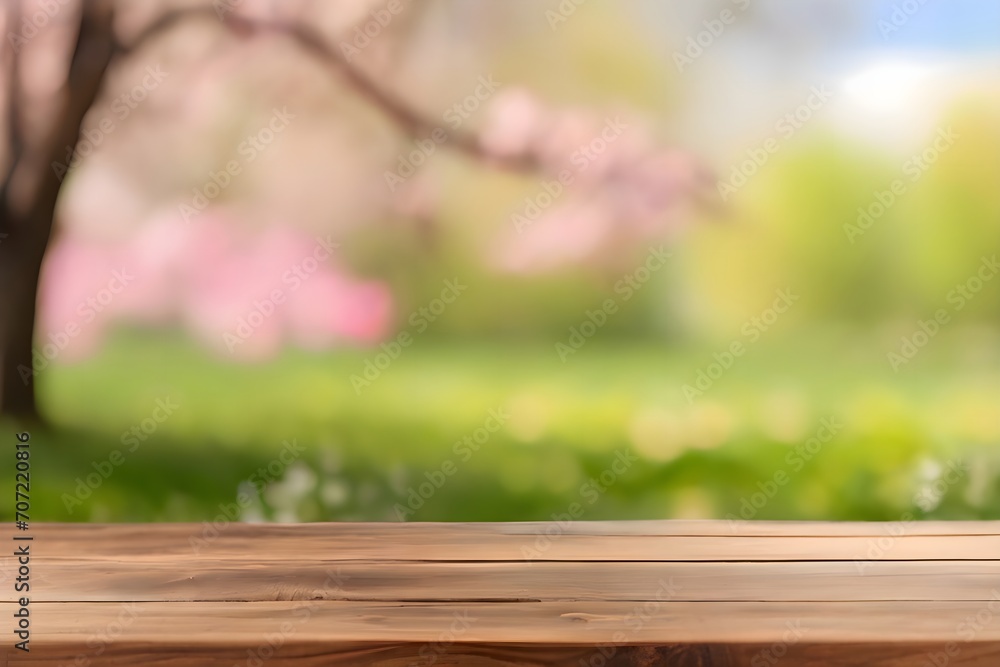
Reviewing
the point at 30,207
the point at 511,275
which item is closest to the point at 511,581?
the point at 511,275

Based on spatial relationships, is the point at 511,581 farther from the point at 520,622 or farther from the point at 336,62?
the point at 336,62

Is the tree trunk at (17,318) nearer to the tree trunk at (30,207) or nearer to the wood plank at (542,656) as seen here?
the tree trunk at (30,207)

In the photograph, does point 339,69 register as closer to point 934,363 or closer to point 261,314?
point 261,314

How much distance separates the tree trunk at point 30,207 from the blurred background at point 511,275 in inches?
1.0

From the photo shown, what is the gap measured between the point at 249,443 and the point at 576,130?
31.3 inches

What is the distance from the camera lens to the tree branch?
1520 mm

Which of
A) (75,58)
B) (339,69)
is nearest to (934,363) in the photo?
(339,69)

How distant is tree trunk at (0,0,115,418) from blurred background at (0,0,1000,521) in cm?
3

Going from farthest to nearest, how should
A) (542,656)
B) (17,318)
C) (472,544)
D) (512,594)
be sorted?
(17,318), (472,544), (512,594), (542,656)

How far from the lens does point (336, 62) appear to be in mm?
1533

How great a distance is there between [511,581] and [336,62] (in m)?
0.93

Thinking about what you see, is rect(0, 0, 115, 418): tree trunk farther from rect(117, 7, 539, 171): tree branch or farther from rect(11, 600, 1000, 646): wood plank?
rect(11, 600, 1000, 646): wood plank

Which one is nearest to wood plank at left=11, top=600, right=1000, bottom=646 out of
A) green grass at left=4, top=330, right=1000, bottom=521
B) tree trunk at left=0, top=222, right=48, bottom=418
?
green grass at left=4, top=330, right=1000, bottom=521

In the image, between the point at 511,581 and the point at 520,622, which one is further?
the point at 511,581
